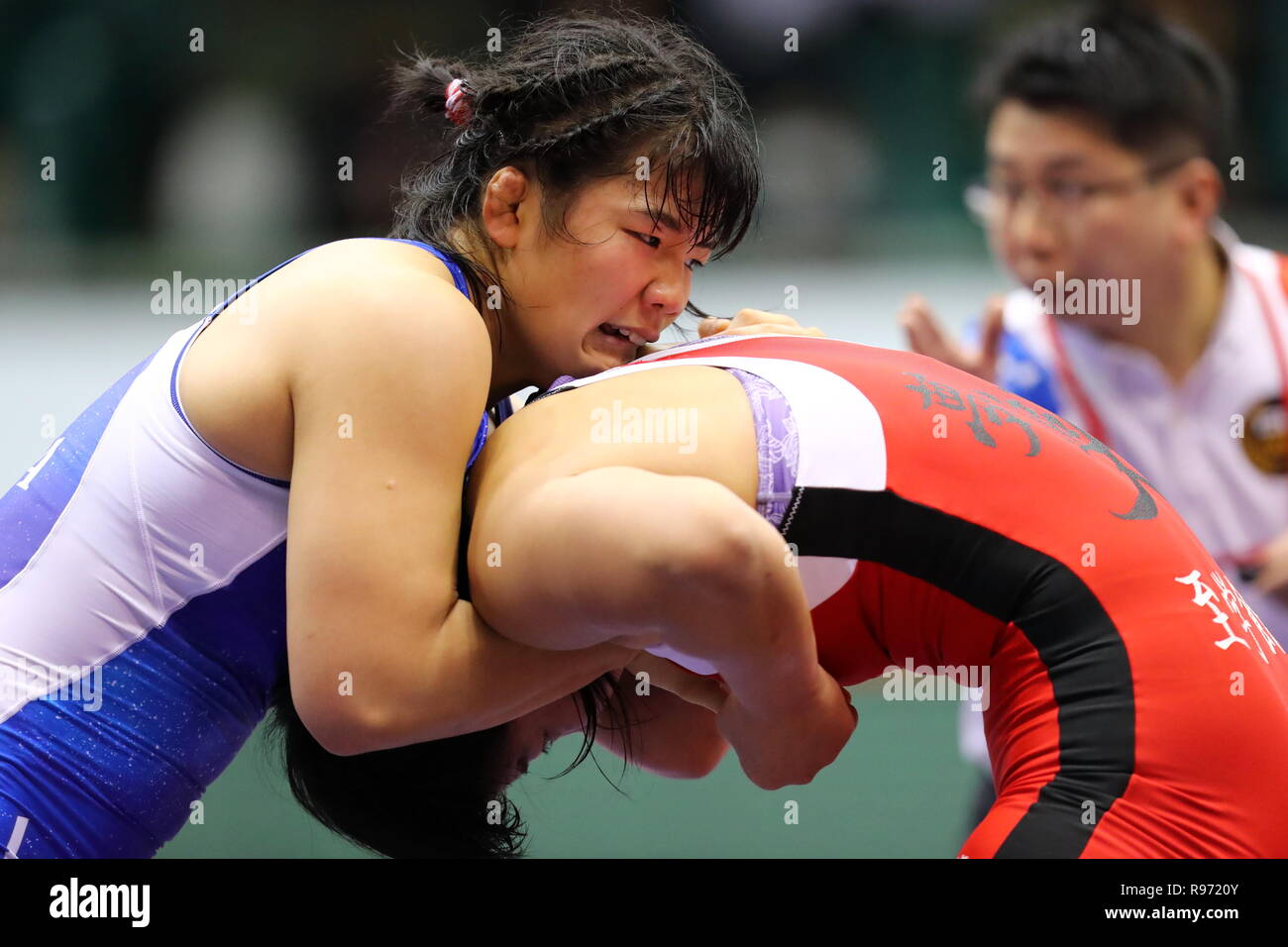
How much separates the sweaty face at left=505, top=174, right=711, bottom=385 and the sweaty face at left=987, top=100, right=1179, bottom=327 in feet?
4.55

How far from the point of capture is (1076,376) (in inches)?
112

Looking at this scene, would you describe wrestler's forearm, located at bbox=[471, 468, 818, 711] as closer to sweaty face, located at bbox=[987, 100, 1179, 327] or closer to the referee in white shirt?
the referee in white shirt

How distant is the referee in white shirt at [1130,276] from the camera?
2770 mm

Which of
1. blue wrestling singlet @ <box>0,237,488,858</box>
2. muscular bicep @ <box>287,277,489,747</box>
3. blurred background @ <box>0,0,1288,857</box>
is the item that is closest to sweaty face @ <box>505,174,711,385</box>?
muscular bicep @ <box>287,277,489,747</box>

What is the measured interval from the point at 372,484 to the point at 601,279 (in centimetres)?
38

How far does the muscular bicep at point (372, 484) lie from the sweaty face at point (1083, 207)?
5.64 ft

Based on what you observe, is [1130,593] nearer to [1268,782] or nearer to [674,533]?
[1268,782]

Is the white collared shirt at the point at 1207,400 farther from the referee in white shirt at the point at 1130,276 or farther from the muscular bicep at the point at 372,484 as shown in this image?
the muscular bicep at the point at 372,484

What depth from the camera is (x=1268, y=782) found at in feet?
4.17

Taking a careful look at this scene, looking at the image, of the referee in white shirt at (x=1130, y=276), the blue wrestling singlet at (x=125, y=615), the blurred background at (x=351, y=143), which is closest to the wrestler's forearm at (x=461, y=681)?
the blue wrestling singlet at (x=125, y=615)

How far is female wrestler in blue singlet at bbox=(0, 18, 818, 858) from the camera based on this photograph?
1.33 metres

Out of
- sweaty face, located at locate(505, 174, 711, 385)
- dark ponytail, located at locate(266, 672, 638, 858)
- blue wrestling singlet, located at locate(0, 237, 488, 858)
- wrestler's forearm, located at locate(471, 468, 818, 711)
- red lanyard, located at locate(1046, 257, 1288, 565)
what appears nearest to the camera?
wrestler's forearm, located at locate(471, 468, 818, 711)

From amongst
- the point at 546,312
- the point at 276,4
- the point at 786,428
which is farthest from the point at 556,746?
the point at 276,4

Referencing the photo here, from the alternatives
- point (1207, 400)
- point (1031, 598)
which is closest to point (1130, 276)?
point (1207, 400)
